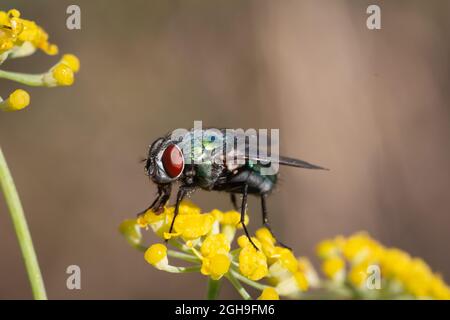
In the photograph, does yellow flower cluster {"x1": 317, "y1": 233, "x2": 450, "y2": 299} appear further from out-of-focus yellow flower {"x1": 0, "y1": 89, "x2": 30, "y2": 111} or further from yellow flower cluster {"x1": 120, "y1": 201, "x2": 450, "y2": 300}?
out-of-focus yellow flower {"x1": 0, "y1": 89, "x2": 30, "y2": 111}

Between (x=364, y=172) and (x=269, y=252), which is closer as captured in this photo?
(x=269, y=252)

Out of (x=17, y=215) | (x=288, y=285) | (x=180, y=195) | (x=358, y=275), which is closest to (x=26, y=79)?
(x=17, y=215)

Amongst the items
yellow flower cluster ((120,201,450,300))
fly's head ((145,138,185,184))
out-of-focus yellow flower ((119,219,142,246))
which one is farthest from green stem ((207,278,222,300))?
fly's head ((145,138,185,184))

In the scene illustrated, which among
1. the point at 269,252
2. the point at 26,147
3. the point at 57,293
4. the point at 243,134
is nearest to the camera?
the point at 269,252

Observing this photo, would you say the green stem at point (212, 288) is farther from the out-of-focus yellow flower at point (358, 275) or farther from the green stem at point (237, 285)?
the out-of-focus yellow flower at point (358, 275)

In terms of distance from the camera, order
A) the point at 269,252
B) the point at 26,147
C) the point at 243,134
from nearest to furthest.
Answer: the point at 269,252 < the point at 243,134 < the point at 26,147

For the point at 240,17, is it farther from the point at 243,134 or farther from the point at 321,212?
the point at 243,134

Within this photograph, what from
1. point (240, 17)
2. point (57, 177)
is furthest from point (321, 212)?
point (57, 177)
